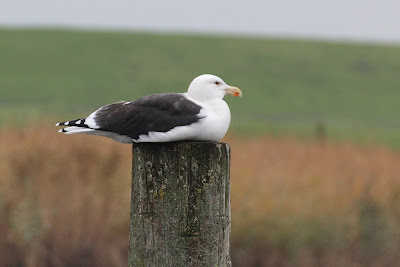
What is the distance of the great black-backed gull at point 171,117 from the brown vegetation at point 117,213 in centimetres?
358

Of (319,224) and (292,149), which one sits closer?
(319,224)

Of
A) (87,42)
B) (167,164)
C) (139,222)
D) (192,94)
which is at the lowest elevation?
(139,222)

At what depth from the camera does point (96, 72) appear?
100ft

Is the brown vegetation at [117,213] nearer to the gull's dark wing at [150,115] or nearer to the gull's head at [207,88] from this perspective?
the gull's dark wing at [150,115]

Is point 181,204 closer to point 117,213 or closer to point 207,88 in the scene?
point 207,88

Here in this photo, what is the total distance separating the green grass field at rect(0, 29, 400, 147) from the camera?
26.4 metres

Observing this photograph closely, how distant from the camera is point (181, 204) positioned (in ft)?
10.7

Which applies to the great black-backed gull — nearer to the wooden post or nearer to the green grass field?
the wooden post

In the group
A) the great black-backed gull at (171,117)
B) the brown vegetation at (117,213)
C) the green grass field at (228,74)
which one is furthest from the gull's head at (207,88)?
the green grass field at (228,74)

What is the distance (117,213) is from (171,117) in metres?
4.05

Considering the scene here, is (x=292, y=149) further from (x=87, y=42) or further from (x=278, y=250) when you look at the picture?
(x=87, y=42)

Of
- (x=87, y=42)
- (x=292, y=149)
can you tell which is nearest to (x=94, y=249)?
(x=292, y=149)

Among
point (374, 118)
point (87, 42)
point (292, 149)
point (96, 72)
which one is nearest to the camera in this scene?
point (292, 149)

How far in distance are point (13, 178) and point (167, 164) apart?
472 cm
